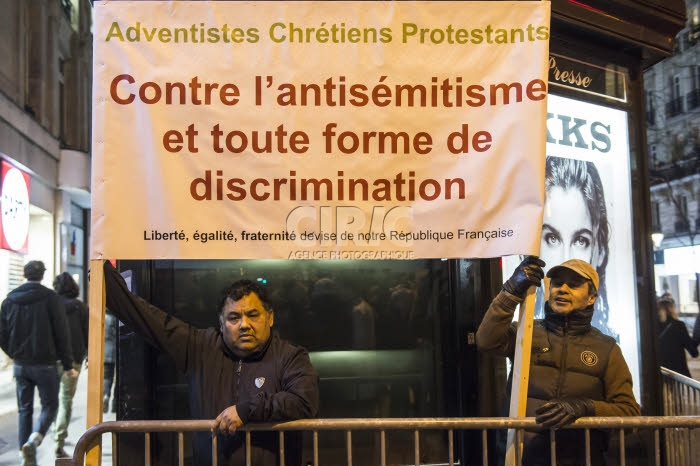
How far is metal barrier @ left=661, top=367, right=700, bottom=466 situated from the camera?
5.23 meters

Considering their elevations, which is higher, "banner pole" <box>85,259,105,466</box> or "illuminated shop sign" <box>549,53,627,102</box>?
"illuminated shop sign" <box>549,53,627,102</box>

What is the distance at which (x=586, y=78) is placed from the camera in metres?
5.50

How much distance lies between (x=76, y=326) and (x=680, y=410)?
254 inches

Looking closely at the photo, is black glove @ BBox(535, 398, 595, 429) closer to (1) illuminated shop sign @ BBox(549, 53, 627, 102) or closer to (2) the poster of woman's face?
(2) the poster of woman's face

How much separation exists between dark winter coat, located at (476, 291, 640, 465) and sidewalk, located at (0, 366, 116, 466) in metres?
5.00

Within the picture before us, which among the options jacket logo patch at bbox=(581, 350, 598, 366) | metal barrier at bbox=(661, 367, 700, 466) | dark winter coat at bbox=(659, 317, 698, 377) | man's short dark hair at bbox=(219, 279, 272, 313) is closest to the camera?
man's short dark hair at bbox=(219, 279, 272, 313)

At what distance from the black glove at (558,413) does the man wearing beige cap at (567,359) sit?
0.19 ft

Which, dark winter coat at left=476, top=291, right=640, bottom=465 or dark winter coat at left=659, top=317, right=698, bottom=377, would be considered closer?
dark winter coat at left=476, top=291, right=640, bottom=465

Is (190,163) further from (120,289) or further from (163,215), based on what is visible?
(120,289)

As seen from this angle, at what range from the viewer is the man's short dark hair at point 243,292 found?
3.13 meters

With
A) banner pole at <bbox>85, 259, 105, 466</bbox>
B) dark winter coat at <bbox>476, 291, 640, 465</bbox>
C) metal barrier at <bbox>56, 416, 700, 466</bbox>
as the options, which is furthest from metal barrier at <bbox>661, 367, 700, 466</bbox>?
banner pole at <bbox>85, 259, 105, 466</bbox>

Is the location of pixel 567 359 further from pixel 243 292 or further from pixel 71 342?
pixel 71 342

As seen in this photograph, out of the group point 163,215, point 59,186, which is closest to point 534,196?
point 163,215

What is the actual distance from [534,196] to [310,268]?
249cm
